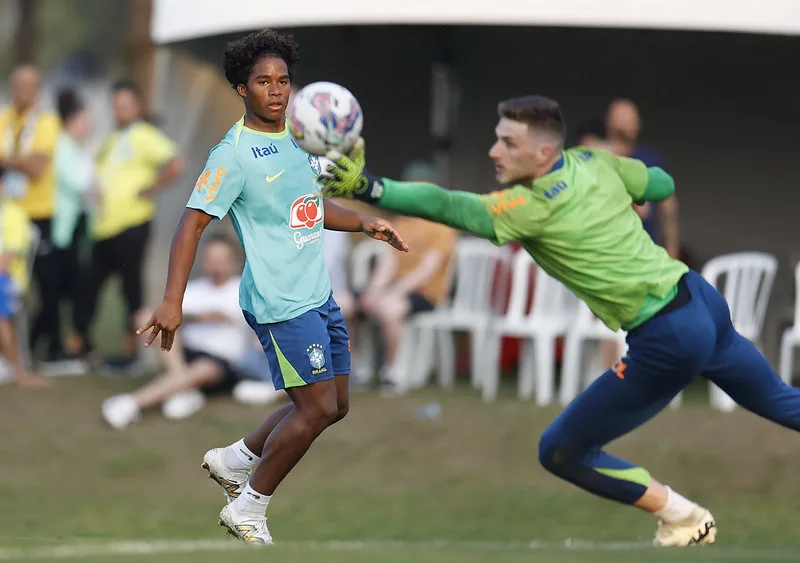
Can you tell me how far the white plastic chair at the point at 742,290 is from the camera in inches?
447

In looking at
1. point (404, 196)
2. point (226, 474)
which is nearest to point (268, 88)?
point (404, 196)

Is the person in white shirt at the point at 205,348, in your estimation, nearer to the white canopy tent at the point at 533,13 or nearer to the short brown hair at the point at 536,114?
the white canopy tent at the point at 533,13

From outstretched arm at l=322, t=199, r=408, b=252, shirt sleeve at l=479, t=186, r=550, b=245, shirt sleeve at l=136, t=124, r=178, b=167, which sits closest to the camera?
outstretched arm at l=322, t=199, r=408, b=252

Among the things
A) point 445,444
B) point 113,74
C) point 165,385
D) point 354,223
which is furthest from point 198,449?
point 113,74

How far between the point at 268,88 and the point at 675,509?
299 cm

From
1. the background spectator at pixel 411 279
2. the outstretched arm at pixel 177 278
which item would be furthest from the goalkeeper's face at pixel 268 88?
the background spectator at pixel 411 279

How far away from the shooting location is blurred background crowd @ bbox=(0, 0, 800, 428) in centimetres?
1157

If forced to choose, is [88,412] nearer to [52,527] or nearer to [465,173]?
[52,527]

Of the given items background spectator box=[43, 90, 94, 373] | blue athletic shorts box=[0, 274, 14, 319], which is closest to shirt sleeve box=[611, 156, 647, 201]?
blue athletic shorts box=[0, 274, 14, 319]

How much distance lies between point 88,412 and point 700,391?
5025 millimetres

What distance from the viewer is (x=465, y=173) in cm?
1461

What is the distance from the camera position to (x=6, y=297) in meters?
12.2

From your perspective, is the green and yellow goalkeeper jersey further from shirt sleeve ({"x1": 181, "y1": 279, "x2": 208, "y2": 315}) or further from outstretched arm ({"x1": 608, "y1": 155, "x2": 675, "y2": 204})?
shirt sleeve ({"x1": 181, "y1": 279, "x2": 208, "y2": 315})

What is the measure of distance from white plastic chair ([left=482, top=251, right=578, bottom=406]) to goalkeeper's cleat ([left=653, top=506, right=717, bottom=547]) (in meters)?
3.76
